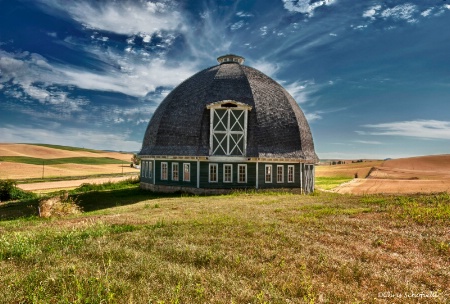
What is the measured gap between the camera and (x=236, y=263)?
705 cm

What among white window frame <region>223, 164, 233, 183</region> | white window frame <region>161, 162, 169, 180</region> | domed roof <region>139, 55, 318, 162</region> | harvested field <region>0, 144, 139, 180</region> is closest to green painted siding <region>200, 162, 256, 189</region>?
white window frame <region>223, 164, 233, 183</region>

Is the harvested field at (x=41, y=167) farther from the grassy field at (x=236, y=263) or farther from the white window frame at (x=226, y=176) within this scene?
the grassy field at (x=236, y=263)

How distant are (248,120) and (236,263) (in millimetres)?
23388

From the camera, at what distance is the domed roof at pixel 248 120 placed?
2898 centimetres

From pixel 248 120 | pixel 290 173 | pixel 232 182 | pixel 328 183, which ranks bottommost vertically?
pixel 328 183

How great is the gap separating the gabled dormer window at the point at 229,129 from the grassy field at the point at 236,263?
55.3 ft

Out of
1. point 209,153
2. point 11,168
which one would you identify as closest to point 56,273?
point 209,153

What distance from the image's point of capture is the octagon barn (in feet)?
93.0

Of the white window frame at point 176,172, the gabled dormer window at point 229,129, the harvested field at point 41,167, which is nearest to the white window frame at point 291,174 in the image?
the gabled dormer window at point 229,129

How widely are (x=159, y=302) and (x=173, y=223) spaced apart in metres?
7.57

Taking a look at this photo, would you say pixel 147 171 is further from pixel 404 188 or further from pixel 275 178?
pixel 404 188

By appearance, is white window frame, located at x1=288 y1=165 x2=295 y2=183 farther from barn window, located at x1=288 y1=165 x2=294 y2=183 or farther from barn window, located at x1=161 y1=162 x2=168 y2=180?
barn window, located at x1=161 y1=162 x2=168 y2=180

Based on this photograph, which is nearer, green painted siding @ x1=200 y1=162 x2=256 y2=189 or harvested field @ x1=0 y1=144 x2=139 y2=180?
green painted siding @ x1=200 y1=162 x2=256 y2=189

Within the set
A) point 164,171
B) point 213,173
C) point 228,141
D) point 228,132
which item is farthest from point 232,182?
point 164,171
